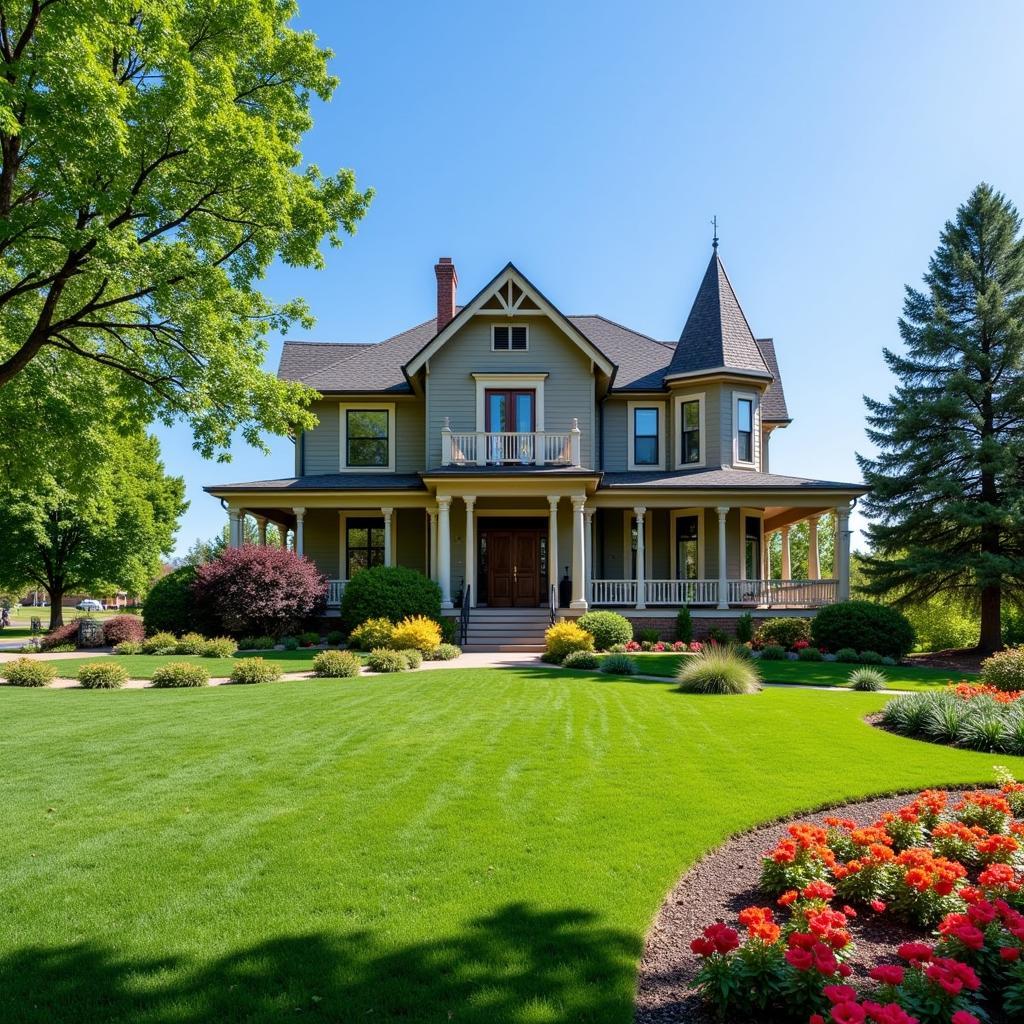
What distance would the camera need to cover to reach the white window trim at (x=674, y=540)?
24.0m

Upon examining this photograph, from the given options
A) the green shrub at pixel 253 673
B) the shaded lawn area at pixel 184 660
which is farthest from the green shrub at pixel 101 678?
the green shrub at pixel 253 673

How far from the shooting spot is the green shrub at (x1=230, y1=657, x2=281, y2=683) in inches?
532

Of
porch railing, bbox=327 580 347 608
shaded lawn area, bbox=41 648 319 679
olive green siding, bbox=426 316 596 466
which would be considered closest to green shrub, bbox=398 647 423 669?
shaded lawn area, bbox=41 648 319 679

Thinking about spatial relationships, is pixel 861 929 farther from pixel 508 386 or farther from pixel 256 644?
pixel 508 386

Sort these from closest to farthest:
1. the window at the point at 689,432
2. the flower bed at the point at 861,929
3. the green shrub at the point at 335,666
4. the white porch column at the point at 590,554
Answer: the flower bed at the point at 861,929 < the green shrub at the point at 335,666 < the white porch column at the point at 590,554 < the window at the point at 689,432

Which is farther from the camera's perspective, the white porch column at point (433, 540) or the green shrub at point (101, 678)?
the white porch column at point (433, 540)

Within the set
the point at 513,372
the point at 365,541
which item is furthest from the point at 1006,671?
the point at 365,541

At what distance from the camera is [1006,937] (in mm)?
3533

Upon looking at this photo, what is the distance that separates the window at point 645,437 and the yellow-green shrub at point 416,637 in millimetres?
10488

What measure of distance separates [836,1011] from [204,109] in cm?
1272

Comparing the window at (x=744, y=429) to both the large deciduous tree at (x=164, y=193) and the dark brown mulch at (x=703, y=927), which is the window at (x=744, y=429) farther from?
the dark brown mulch at (x=703, y=927)

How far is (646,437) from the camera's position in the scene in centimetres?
2489

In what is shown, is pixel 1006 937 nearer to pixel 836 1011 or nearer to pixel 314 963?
pixel 836 1011

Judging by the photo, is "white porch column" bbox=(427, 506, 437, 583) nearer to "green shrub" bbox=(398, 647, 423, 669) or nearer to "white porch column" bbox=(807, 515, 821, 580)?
"green shrub" bbox=(398, 647, 423, 669)
